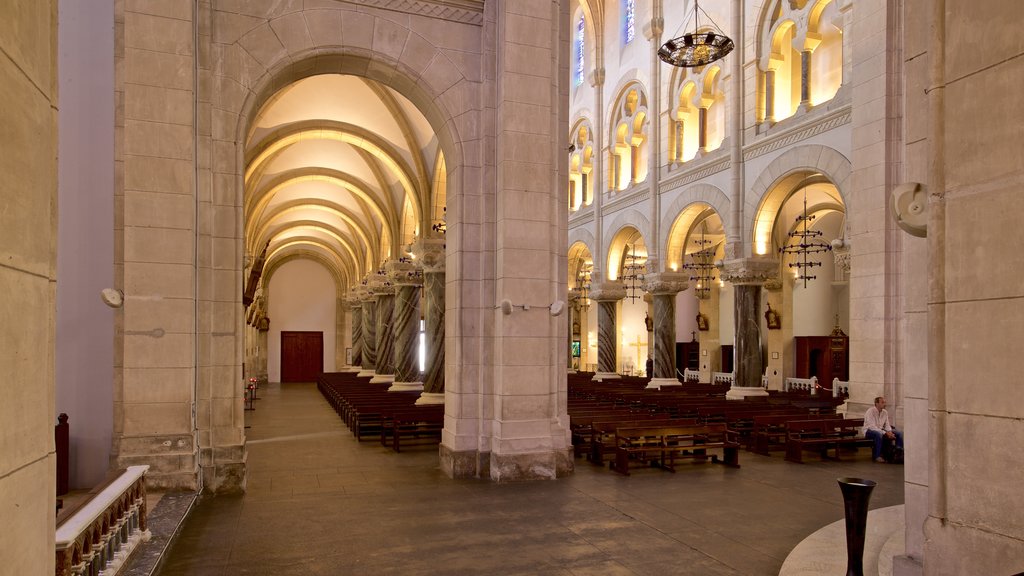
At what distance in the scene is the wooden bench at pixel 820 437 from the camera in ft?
37.2

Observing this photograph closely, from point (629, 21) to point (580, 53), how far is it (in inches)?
161

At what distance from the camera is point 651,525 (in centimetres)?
721

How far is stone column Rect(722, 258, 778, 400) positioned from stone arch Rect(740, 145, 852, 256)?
17.9 inches

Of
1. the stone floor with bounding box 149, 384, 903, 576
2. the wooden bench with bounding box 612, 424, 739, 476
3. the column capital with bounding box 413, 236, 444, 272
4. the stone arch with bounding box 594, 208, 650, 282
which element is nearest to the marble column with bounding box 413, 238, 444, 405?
the column capital with bounding box 413, 236, 444, 272

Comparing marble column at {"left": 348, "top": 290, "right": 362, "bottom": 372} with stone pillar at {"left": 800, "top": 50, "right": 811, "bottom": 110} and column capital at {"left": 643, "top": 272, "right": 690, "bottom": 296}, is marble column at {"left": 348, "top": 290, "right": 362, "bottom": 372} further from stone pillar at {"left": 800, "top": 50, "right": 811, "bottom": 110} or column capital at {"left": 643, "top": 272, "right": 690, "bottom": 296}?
stone pillar at {"left": 800, "top": 50, "right": 811, "bottom": 110}

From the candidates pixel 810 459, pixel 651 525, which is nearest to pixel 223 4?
pixel 651 525

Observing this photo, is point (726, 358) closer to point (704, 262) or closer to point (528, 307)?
point (704, 262)

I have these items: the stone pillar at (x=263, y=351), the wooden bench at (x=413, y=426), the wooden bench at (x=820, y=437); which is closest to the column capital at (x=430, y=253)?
the wooden bench at (x=413, y=426)

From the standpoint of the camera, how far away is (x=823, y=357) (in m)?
24.4

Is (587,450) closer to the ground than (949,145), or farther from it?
closer to the ground

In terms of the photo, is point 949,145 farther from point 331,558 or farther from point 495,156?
point 495,156

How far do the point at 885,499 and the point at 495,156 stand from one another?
688cm

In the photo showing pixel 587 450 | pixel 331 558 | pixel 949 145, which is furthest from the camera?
pixel 587 450

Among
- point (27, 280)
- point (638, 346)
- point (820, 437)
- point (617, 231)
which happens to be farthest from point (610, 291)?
point (27, 280)
